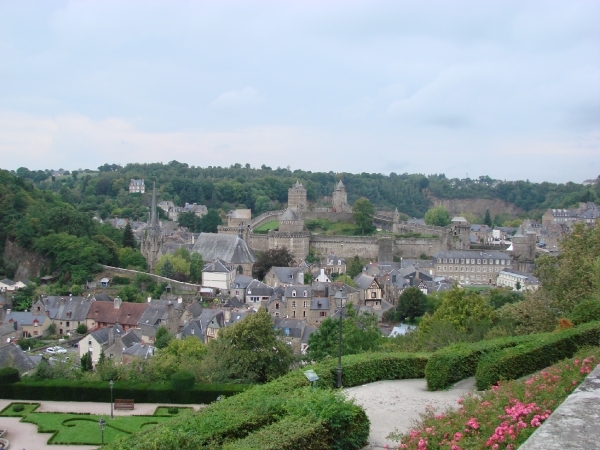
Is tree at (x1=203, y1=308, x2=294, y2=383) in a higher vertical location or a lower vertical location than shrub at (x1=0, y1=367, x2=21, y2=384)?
higher

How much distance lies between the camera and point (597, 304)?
14844 millimetres

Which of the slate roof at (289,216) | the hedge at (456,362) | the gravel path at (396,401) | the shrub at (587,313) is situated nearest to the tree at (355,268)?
the slate roof at (289,216)

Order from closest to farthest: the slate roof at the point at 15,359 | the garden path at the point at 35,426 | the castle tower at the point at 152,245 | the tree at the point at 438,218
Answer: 1. the garden path at the point at 35,426
2. the slate roof at the point at 15,359
3. the castle tower at the point at 152,245
4. the tree at the point at 438,218

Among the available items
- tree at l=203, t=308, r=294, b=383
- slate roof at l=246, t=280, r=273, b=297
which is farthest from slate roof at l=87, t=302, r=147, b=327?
tree at l=203, t=308, r=294, b=383

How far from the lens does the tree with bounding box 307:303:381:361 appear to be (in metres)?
21.6

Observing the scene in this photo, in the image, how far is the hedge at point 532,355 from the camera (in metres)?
11.9

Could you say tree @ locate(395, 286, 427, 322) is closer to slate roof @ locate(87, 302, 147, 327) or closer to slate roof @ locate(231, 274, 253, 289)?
slate roof @ locate(231, 274, 253, 289)

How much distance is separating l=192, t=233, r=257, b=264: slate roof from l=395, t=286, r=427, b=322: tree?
54.8 ft

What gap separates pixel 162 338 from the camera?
3222 cm

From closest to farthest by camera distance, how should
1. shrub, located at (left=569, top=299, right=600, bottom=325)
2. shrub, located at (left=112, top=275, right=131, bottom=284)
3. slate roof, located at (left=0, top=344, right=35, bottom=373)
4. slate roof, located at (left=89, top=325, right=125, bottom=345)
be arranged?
shrub, located at (left=569, top=299, right=600, bottom=325) < slate roof, located at (left=0, top=344, right=35, bottom=373) < slate roof, located at (left=89, top=325, right=125, bottom=345) < shrub, located at (left=112, top=275, right=131, bottom=284)

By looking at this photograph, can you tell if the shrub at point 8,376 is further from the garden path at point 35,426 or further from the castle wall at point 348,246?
the castle wall at point 348,246

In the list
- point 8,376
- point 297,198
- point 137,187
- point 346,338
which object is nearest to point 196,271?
A: point 297,198

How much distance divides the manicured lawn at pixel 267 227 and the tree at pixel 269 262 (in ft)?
37.7

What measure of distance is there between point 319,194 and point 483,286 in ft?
233
